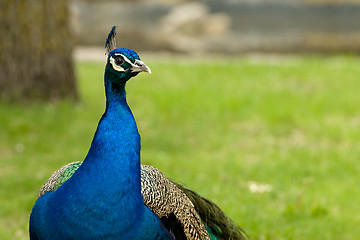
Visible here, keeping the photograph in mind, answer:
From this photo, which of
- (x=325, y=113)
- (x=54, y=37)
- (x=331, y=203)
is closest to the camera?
(x=331, y=203)

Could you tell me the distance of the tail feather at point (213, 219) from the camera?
284cm

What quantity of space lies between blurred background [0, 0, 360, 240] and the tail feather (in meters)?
1.09

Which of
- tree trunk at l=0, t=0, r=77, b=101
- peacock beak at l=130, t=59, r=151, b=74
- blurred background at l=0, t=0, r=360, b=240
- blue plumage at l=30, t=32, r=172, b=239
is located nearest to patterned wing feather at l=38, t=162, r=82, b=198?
blue plumage at l=30, t=32, r=172, b=239

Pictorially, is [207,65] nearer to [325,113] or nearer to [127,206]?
[325,113]

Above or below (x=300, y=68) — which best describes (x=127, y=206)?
above

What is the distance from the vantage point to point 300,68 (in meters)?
8.84

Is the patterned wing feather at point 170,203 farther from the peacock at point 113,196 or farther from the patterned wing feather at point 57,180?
the patterned wing feather at point 57,180

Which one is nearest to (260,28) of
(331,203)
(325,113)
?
(325,113)

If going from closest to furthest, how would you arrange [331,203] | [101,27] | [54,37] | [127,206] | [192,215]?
1. [127,206]
2. [192,215]
3. [331,203]
4. [54,37]
5. [101,27]

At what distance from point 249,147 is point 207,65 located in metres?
3.44

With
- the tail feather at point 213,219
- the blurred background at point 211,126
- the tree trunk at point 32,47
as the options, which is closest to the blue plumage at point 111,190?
the tail feather at point 213,219

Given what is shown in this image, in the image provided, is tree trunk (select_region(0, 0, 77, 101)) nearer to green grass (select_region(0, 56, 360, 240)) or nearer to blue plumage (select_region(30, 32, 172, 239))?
green grass (select_region(0, 56, 360, 240))

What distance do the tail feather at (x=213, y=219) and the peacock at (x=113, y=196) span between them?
0.33 metres

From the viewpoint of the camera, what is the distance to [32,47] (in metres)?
6.24
